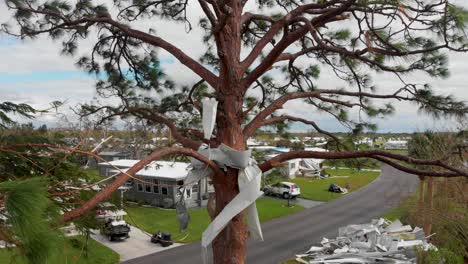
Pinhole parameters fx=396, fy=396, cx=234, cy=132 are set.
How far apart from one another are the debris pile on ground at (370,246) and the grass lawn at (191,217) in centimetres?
394

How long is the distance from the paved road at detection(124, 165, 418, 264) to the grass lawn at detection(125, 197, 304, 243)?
1.67ft

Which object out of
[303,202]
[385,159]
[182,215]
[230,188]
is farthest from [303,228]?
[230,188]

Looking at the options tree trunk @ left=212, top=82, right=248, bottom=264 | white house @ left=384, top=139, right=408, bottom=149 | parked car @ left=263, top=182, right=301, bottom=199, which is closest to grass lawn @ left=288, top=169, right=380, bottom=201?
parked car @ left=263, top=182, right=301, bottom=199

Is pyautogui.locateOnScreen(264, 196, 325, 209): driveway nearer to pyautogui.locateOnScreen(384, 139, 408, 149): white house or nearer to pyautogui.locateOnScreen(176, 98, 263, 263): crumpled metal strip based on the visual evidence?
pyautogui.locateOnScreen(384, 139, 408, 149): white house

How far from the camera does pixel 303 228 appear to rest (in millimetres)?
15203

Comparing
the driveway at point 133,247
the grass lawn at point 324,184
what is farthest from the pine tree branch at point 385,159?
the grass lawn at point 324,184

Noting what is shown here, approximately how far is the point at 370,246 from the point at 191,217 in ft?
22.5

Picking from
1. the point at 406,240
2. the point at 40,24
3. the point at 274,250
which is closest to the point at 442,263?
the point at 406,240

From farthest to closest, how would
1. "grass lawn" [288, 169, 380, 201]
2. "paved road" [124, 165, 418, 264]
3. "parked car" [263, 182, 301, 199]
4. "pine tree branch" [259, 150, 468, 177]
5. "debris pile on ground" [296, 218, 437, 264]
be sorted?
"grass lawn" [288, 169, 380, 201] → "parked car" [263, 182, 301, 199] → "paved road" [124, 165, 418, 264] → "debris pile on ground" [296, 218, 437, 264] → "pine tree branch" [259, 150, 468, 177]

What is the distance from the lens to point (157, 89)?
4602 millimetres

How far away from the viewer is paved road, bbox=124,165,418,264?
1172cm

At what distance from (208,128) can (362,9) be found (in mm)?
1294

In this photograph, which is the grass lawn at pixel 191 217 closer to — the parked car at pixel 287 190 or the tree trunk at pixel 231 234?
the parked car at pixel 287 190

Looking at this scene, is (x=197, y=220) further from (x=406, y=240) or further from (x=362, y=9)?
(x=362, y=9)
